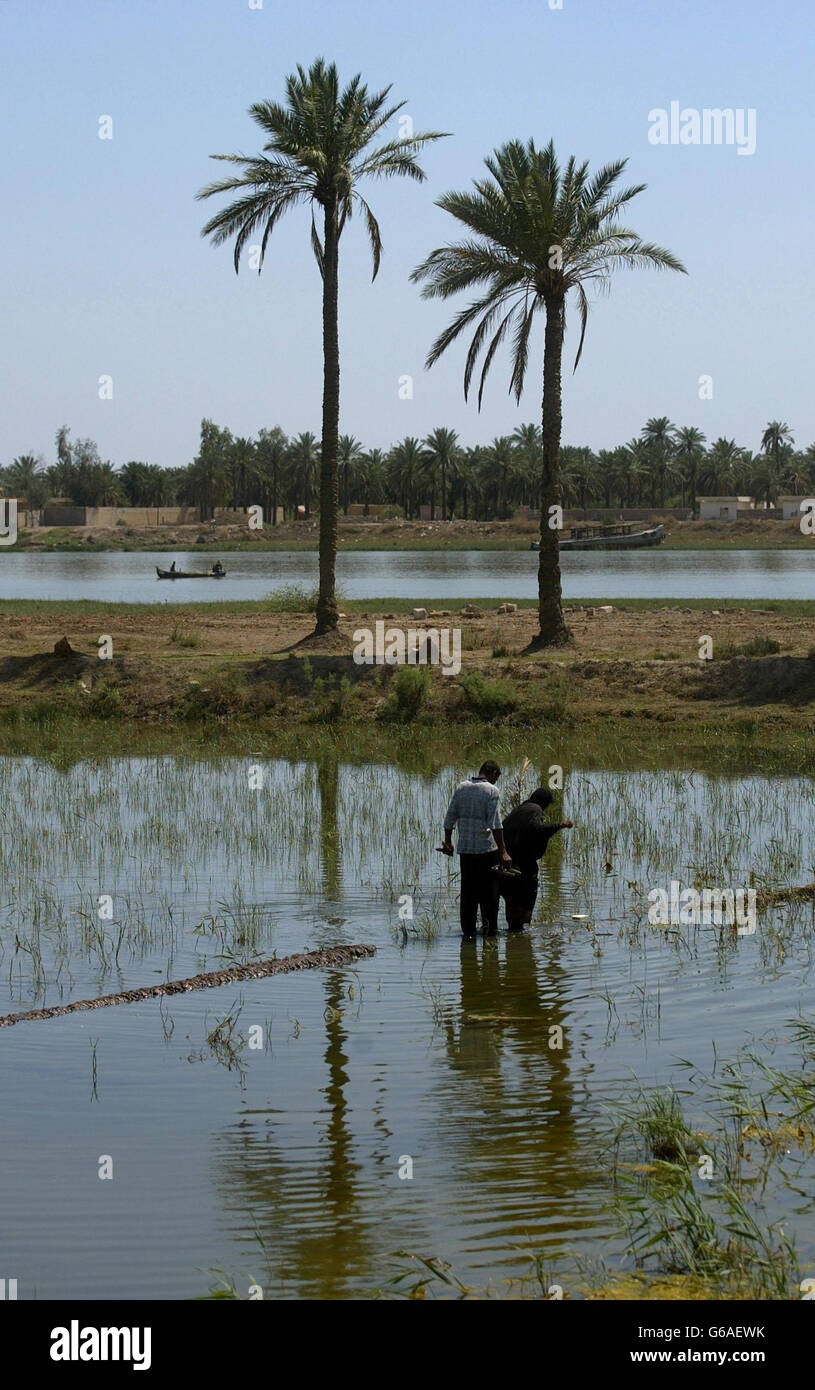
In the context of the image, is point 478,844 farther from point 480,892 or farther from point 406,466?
point 406,466

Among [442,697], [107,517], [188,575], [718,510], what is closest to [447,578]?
[188,575]

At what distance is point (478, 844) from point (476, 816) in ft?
0.75

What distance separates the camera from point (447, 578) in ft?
218

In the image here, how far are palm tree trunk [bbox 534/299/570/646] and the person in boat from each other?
1875 cm

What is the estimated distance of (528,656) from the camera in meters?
30.4

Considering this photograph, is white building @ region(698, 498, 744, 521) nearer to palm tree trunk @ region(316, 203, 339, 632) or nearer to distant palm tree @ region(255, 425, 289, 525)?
distant palm tree @ region(255, 425, 289, 525)

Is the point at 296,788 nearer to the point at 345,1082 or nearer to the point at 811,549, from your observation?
the point at 345,1082

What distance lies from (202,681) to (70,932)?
51.7 ft

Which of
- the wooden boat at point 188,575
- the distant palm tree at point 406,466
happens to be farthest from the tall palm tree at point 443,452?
the wooden boat at point 188,575

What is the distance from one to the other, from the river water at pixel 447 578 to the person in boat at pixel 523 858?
3321 centimetres

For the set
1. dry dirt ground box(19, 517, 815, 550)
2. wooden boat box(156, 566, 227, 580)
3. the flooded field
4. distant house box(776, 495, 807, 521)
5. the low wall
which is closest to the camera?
the flooded field

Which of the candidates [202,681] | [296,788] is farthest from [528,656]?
[296,788]

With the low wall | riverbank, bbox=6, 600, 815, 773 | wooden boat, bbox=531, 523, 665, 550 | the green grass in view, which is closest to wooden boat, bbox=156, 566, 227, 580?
the green grass

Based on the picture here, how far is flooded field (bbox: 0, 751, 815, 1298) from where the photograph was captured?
6.93 meters
